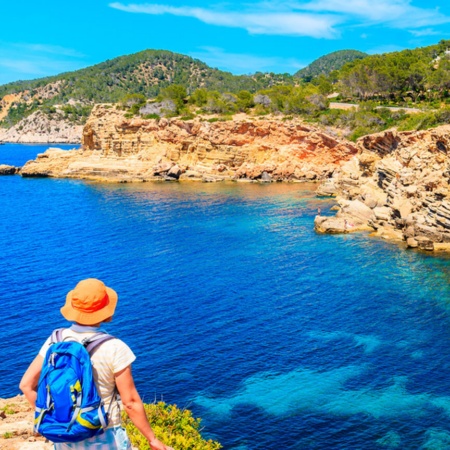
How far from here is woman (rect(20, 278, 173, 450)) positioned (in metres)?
6.10

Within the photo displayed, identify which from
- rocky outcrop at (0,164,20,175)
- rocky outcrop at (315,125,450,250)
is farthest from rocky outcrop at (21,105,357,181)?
rocky outcrop at (315,125,450,250)

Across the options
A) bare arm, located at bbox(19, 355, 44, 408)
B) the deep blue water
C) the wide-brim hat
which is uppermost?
the wide-brim hat

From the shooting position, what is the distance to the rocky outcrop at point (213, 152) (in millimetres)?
87625

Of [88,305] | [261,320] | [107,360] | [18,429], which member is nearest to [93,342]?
[107,360]

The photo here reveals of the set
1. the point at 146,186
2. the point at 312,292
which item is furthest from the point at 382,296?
the point at 146,186

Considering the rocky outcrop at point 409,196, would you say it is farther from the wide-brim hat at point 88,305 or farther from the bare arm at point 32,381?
the bare arm at point 32,381

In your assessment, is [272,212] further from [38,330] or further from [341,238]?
[38,330]

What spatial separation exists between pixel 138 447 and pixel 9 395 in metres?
13.1

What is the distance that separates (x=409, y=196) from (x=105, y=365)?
4915 centimetres

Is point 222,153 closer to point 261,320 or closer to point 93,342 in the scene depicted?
point 261,320

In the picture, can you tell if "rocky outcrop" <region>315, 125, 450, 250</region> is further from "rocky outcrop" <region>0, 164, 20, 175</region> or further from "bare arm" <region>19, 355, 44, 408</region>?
"rocky outcrop" <region>0, 164, 20, 175</region>

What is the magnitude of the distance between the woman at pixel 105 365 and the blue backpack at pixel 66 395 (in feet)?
0.64

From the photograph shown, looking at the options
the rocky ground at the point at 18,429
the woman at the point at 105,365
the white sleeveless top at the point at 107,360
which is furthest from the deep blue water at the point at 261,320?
the white sleeveless top at the point at 107,360

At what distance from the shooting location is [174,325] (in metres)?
29.2
